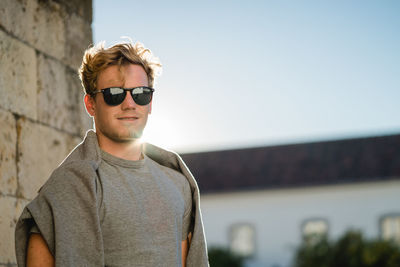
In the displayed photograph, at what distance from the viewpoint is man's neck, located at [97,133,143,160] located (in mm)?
2713

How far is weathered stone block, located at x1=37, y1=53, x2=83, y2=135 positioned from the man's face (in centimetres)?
101

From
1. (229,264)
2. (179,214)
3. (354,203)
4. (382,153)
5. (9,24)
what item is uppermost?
(9,24)

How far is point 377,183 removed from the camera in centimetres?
3062

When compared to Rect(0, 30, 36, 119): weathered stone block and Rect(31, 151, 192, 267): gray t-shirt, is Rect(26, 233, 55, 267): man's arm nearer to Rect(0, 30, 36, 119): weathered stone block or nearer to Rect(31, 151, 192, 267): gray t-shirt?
Rect(31, 151, 192, 267): gray t-shirt

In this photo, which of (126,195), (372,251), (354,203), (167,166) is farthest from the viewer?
(354,203)

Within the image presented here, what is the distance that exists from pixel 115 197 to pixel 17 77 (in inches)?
47.5

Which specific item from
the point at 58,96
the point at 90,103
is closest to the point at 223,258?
the point at 58,96

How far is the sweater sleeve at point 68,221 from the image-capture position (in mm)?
2344

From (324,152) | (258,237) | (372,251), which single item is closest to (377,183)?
(324,152)

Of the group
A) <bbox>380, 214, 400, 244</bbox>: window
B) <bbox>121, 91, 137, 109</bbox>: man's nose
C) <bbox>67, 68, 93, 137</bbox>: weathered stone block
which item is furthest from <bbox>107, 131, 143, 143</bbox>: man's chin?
<bbox>380, 214, 400, 244</bbox>: window

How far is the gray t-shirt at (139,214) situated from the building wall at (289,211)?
93.2ft

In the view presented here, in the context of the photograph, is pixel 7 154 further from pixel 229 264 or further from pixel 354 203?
pixel 354 203

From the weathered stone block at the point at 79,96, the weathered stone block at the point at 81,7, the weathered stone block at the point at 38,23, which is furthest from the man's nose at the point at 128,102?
the weathered stone block at the point at 81,7

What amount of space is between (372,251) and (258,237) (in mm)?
10555
